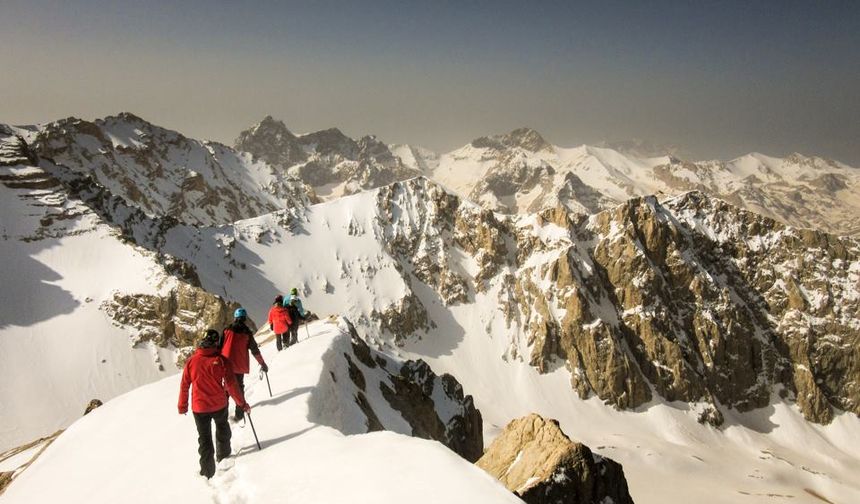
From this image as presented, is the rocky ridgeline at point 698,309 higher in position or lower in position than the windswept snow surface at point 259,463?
lower

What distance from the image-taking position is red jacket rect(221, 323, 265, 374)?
Answer: 1525 cm

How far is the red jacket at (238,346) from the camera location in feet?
50.0

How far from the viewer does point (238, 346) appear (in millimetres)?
15375

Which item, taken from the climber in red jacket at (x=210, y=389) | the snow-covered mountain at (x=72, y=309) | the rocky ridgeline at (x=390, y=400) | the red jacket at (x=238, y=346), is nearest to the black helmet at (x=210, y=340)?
the climber in red jacket at (x=210, y=389)

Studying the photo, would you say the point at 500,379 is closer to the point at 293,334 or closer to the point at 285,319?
the point at 293,334

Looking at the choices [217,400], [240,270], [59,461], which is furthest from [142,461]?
[240,270]

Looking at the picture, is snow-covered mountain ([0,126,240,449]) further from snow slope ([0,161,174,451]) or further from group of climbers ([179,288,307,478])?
group of climbers ([179,288,307,478])

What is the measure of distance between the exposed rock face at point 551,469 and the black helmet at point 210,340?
33.3 ft

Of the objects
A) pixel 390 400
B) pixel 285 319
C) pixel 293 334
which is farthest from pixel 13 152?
pixel 390 400

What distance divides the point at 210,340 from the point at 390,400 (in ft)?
70.7

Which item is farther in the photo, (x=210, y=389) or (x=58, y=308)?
(x=58, y=308)

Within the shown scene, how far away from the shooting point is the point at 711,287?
153000 mm

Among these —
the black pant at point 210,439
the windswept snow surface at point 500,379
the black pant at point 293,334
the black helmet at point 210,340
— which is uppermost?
the black helmet at point 210,340

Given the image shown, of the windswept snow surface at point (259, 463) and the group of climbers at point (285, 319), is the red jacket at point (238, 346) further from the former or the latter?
the group of climbers at point (285, 319)
